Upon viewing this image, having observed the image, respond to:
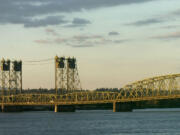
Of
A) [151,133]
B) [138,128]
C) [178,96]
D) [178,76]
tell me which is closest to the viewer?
[151,133]

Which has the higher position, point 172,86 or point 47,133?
point 172,86

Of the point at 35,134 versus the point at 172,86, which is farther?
the point at 172,86

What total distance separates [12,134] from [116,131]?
2020 centimetres

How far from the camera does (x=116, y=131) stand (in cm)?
11919

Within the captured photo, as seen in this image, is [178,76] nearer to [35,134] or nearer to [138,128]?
[138,128]

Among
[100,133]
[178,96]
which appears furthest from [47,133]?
[178,96]

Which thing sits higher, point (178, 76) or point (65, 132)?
point (178, 76)

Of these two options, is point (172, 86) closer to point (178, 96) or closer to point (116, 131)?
point (178, 96)

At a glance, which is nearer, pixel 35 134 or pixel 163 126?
pixel 35 134

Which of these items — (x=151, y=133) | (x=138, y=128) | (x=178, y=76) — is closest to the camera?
(x=151, y=133)

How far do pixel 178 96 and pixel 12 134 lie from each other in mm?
79983

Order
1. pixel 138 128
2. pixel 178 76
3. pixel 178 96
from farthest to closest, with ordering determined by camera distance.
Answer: pixel 178 76
pixel 178 96
pixel 138 128

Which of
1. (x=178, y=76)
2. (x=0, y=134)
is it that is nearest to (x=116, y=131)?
(x=0, y=134)

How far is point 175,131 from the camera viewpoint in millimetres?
116688
